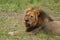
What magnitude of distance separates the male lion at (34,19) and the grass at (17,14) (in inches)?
9.3

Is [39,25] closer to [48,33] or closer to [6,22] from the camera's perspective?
[48,33]

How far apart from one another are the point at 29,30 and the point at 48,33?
0.50 metres

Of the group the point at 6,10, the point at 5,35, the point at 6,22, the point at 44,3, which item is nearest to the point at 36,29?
the point at 5,35

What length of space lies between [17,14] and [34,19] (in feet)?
7.89

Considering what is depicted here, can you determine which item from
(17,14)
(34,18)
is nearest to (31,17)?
(34,18)

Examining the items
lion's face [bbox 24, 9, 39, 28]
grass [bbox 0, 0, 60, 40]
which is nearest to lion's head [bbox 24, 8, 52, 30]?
lion's face [bbox 24, 9, 39, 28]

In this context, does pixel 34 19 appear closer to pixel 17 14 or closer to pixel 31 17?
pixel 31 17

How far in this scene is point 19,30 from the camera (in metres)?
7.84

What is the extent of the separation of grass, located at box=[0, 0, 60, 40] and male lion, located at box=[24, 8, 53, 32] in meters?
0.24

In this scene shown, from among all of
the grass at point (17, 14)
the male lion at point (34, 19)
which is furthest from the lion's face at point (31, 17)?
the grass at point (17, 14)

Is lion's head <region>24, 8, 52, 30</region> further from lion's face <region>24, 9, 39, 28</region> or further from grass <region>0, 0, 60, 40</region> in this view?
grass <region>0, 0, 60, 40</region>

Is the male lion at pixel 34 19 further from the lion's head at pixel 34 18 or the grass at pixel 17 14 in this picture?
the grass at pixel 17 14

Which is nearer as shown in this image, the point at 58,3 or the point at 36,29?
the point at 36,29

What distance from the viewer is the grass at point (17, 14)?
735 centimetres
